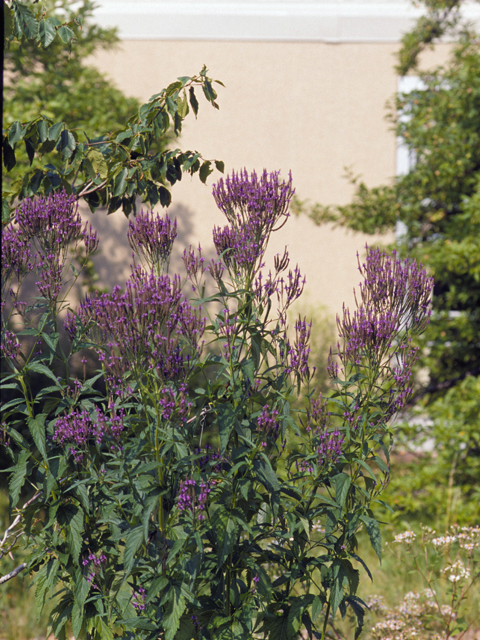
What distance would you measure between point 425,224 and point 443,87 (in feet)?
4.52

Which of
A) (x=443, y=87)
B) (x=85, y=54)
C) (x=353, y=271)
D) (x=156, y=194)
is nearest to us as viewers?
(x=156, y=194)

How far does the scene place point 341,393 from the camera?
2473mm

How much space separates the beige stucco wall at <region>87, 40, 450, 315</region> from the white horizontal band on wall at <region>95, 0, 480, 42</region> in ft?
0.40

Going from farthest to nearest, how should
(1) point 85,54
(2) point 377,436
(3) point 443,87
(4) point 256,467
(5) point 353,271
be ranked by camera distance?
(5) point 353,271 < (1) point 85,54 < (3) point 443,87 < (2) point 377,436 < (4) point 256,467

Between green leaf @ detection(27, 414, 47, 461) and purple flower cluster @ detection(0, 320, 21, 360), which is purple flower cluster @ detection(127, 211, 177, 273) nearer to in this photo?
purple flower cluster @ detection(0, 320, 21, 360)

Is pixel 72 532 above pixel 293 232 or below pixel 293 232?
below

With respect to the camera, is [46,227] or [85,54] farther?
[85,54]

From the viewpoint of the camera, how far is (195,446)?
7.93 feet

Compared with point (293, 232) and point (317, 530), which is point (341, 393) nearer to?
point (317, 530)

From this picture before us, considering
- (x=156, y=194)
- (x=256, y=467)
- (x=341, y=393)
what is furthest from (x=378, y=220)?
(x=256, y=467)

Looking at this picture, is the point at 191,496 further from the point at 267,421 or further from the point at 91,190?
the point at 91,190

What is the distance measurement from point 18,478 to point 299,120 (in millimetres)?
7444

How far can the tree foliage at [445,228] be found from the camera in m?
5.08

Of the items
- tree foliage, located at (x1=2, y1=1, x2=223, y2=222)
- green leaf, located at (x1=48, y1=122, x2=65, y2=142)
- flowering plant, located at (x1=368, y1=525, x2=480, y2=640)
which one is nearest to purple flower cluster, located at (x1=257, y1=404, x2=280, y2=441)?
tree foliage, located at (x1=2, y1=1, x2=223, y2=222)
